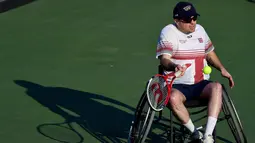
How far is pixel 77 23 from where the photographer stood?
33.5 feet

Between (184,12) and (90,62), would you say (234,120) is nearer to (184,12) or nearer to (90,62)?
(184,12)

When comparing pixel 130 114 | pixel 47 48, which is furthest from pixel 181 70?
pixel 47 48

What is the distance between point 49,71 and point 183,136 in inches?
99.9

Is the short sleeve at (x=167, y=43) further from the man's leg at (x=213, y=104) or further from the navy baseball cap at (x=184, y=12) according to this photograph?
the man's leg at (x=213, y=104)

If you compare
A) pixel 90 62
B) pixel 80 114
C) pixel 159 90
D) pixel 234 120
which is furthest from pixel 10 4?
pixel 234 120

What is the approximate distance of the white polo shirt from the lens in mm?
6657

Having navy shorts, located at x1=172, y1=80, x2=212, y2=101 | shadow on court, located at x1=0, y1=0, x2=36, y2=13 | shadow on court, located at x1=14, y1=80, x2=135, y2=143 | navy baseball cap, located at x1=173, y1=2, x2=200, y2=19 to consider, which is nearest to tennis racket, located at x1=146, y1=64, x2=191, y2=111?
navy shorts, located at x1=172, y1=80, x2=212, y2=101

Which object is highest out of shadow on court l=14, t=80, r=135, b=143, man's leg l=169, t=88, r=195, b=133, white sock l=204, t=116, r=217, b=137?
man's leg l=169, t=88, r=195, b=133

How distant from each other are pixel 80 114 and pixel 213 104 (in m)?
1.73

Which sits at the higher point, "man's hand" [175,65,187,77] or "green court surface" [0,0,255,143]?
"man's hand" [175,65,187,77]

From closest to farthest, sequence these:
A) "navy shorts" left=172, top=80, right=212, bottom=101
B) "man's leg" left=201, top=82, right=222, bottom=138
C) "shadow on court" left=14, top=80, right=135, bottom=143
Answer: "man's leg" left=201, top=82, right=222, bottom=138 → "navy shorts" left=172, top=80, right=212, bottom=101 → "shadow on court" left=14, top=80, right=135, bottom=143

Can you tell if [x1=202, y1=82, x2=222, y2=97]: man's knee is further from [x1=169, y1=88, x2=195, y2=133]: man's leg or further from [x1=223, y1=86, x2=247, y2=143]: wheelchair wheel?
[x1=169, y1=88, x2=195, y2=133]: man's leg

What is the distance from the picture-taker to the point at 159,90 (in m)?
6.31

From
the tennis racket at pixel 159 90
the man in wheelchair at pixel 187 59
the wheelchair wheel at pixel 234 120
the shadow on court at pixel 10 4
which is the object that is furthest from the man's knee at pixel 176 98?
the shadow on court at pixel 10 4
